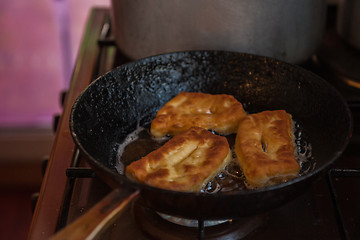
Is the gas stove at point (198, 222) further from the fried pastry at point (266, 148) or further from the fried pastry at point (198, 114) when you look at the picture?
the fried pastry at point (198, 114)

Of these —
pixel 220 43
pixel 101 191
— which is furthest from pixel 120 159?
pixel 220 43

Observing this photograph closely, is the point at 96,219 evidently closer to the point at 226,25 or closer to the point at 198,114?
the point at 198,114

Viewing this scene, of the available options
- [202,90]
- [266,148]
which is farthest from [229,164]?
Result: [202,90]

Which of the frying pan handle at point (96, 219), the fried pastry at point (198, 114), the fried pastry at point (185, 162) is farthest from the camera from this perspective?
the fried pastry at point (198, 114)

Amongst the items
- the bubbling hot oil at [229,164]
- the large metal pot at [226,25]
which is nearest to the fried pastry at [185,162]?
the bubbling hot oil at [229,164]

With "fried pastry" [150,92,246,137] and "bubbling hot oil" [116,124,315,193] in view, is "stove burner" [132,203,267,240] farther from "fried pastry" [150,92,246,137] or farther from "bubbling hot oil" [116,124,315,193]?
"fried pastry" [150,92,246,137]
